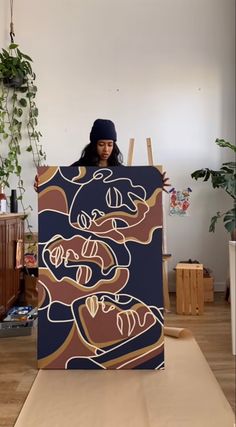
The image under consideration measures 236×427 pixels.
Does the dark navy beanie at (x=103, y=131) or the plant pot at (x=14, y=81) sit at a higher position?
the plant pot at (x=14, y=81)

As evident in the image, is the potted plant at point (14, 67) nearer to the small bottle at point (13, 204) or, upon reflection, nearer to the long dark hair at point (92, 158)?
the small bottle at point (13, 204)

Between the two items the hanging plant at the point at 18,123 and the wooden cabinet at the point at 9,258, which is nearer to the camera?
the wooden cabinet at the point at 9,258

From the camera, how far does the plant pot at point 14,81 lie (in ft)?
12.0

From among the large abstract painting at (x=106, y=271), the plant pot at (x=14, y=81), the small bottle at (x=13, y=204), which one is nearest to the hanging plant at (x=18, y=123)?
the plant pot at (x=14, y=81)

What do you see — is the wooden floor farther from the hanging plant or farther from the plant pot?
the plant pot

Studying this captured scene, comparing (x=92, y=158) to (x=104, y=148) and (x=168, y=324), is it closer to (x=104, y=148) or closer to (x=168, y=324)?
(x=104, y=148)

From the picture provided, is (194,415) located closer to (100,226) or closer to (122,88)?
(100,226)

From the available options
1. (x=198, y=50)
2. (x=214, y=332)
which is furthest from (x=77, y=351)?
(x=198, y=50)

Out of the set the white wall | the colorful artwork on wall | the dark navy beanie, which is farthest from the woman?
the colorful artwork on wall

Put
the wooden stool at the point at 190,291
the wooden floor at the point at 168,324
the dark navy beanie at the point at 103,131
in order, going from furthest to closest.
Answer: the wooden stool at the point at 190,291 < the dark navy beanie at the point at 103,131 < the wooden floor at the point at 168,324

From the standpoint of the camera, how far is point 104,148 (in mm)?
→ 2479

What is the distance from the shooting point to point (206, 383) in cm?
185

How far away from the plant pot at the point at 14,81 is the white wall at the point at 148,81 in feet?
0.77

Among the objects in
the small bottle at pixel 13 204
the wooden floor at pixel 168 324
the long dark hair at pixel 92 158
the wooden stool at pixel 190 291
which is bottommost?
the wooden floor at pixel 168 324
